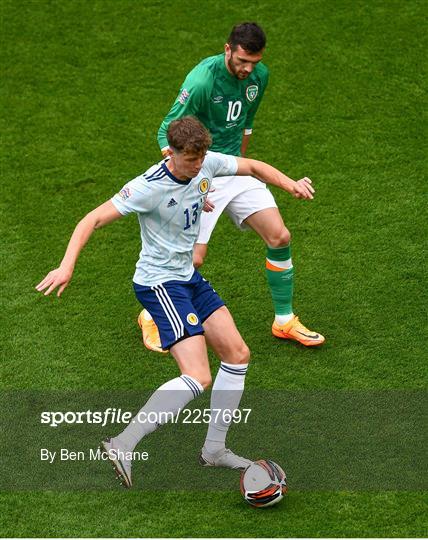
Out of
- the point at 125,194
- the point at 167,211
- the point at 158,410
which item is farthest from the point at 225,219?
the point at 158,410

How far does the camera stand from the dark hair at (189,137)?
6.10m

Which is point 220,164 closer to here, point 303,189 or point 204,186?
point 204,186

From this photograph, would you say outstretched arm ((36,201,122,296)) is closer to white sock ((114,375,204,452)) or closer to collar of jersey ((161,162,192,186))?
collar of jersey ((161,162,192,186))

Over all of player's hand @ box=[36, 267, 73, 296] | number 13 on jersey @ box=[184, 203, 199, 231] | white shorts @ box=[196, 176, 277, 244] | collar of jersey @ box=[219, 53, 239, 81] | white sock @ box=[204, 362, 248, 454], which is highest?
collar of jersey @ box=[219, 53, 239, 81]

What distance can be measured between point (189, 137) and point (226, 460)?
6.35ft

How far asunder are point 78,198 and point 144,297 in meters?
3.02

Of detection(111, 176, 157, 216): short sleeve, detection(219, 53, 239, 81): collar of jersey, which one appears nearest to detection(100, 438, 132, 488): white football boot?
detection(111, 176, 157, 216): short sleeve

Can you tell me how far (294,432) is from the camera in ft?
23.0

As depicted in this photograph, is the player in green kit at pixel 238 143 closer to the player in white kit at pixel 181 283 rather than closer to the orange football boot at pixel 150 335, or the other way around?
the orange football boot at pixel 150 335

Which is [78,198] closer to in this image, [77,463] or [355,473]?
[77,463]

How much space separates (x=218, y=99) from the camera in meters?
7.50

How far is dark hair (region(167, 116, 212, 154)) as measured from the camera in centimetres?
610

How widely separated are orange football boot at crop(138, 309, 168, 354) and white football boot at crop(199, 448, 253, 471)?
4.13 ft

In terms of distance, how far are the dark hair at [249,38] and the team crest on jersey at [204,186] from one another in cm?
108
